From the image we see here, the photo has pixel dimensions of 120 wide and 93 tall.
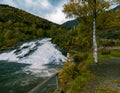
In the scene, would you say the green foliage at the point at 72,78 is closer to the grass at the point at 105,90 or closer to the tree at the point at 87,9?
the grass at the point at 105,90

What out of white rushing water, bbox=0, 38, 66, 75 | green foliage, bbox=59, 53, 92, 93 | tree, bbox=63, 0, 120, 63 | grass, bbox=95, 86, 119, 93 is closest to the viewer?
grass, bbox=95, 86, 119, 93

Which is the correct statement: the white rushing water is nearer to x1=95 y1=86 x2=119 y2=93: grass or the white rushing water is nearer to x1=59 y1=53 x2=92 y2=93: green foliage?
x1=59 y1=53 x2=92 y2=93: green foliage

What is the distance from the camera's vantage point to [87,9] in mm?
26500

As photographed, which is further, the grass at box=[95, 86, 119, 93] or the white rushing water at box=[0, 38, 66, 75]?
the white rushing water at box=[0, 38, 66, 75]

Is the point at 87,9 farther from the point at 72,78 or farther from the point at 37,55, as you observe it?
the point at 37,55

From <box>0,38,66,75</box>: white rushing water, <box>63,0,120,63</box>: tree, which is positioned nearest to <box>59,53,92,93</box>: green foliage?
<box>63,0,120,63</box>: tree

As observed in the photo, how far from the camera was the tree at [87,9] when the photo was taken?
25.4 meters

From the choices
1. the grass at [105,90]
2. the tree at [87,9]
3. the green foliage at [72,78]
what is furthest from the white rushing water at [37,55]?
the grass at [105,90]

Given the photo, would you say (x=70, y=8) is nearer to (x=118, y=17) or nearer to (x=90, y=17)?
(x=90, y=17)

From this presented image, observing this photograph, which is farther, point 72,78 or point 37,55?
point 37,55

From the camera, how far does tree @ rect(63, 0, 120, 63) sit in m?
25.4

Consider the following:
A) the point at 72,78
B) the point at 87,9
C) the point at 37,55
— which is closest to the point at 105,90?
the point at 72,78

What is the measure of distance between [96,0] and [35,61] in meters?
26.4

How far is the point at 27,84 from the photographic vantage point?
25.1 meters
